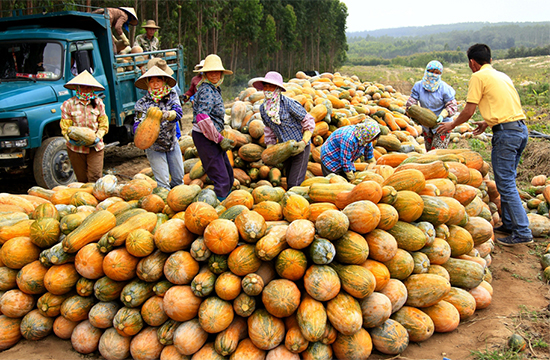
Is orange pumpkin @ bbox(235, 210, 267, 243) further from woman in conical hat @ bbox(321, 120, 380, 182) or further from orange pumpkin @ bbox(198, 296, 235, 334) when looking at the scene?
woman in conical hat @ bbox(321, 120, 380, 182)

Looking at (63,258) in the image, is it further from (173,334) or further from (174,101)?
(174,101)

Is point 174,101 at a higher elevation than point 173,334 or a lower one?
higher

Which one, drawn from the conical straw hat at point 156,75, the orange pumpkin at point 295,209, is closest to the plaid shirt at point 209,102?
the conical straw hat at point 156,75

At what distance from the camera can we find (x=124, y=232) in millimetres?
3334

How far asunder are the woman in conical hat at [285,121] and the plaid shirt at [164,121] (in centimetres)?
133

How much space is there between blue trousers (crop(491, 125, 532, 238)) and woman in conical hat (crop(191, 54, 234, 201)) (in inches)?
157

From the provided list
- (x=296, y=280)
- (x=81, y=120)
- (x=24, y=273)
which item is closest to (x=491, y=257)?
(x=296, y=280)

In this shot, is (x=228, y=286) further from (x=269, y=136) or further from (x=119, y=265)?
(x=269, y=136)

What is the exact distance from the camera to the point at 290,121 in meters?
5.91

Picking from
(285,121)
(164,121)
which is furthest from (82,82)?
(285,121)

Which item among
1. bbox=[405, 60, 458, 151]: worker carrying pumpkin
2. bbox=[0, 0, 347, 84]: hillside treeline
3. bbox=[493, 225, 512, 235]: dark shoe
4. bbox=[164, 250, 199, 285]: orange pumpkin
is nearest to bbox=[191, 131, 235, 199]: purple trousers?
bbox=[164, 250, 199, 285]: orange pumpkin

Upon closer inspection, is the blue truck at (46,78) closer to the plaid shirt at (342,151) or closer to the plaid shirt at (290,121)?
the plaid shirt at (290,121)

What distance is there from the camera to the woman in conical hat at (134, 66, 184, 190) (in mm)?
5453

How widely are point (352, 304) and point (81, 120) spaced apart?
204 inches
